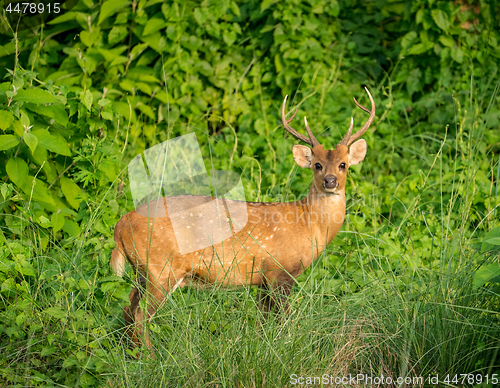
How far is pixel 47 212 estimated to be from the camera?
401cm

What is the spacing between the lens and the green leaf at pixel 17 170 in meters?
3.59

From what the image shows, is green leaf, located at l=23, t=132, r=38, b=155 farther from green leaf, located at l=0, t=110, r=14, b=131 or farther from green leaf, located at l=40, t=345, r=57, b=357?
green leaf, located at l=40, t=345, r=57, b=357

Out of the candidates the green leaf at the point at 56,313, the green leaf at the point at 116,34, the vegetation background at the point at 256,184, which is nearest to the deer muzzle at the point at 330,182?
the vegetation background at the point at 256,184

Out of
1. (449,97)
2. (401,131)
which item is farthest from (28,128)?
(449,97)

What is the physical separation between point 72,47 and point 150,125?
1.14 metres

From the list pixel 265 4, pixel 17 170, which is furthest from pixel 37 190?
pixel 265 4

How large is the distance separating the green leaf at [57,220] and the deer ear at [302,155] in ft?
5.55

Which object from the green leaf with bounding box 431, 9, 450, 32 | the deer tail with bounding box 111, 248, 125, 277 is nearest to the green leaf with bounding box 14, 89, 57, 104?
the deer tail with bounding box 111, 248, 125, 277

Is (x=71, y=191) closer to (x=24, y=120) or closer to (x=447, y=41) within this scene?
(x=24, y=120)

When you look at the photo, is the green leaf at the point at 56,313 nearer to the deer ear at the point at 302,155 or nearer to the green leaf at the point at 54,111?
the green leaf at the point at 54,111

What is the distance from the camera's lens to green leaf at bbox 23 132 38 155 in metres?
3.53

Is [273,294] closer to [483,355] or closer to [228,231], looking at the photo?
[228,231]

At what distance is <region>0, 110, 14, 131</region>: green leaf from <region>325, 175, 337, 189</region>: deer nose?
6.91ft

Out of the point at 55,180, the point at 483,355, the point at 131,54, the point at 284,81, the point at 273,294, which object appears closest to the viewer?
the point at 483,355
